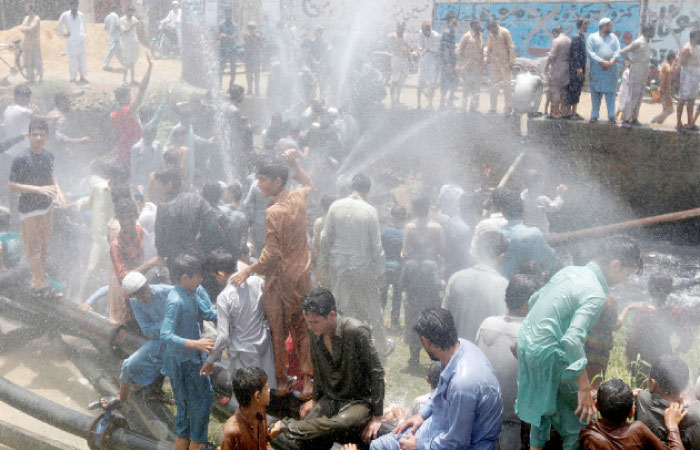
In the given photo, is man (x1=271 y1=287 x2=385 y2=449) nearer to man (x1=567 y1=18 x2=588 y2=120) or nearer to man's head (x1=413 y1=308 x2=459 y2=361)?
man's head (x1=413 y1=308 x2=459 y2=361)

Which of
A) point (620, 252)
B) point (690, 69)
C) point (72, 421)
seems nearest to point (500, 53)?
point (690, 69)

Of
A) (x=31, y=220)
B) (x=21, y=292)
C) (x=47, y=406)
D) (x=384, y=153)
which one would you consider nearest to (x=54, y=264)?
(x=21, y=292)

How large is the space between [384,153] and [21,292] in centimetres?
880

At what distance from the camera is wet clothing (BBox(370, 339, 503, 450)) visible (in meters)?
3.72

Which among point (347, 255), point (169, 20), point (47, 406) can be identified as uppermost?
point (169, 20)

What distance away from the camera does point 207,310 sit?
16.7 feet

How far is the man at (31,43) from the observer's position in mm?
15164

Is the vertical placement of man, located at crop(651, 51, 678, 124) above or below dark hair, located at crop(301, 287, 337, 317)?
above

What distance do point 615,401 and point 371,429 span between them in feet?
4.88

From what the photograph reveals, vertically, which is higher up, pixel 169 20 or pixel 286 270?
pixel 169 20

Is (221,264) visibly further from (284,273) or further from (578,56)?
(578,56)

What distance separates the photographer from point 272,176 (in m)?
5.04

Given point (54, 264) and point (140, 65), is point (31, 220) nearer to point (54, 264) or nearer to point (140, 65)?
point (54, 264)

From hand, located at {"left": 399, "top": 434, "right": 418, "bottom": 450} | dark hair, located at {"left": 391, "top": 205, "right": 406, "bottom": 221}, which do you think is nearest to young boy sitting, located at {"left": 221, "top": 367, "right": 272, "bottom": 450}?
hand, located at {"left": 399, "top": 434, "right": 418, "bottom": 450}
